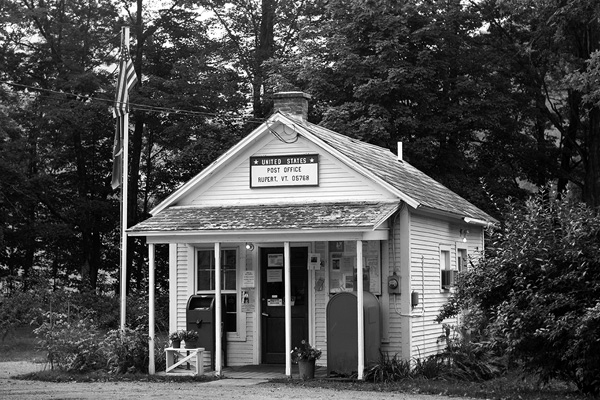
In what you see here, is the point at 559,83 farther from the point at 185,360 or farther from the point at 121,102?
the point at 185,360

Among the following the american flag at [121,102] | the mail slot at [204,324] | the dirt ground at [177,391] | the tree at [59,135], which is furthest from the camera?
the tree at [59,135]

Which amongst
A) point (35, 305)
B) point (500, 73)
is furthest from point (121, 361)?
point (500, 73)

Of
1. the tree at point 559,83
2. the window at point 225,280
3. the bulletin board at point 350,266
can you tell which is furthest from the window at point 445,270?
the tree at point 559,83

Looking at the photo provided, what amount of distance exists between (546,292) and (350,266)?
5004mm

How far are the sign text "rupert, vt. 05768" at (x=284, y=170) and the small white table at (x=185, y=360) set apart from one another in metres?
3.69

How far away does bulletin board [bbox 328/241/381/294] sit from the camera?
18016 millimetres

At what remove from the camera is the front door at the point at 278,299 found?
61.3 ft

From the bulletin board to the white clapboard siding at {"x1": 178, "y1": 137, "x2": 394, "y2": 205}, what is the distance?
97 cm

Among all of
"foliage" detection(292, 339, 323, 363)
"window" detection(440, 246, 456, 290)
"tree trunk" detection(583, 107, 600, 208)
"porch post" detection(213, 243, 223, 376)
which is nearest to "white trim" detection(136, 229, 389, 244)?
"porch post" detection(213, 243, 223, 376)

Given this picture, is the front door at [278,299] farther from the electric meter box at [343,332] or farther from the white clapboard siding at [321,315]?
the electric meter box at [343,332]

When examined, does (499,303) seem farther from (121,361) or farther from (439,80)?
(439,80)

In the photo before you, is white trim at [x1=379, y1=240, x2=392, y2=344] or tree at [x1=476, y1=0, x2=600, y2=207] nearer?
white trim at [x1=379, y1=240, x2=392, y2=344]

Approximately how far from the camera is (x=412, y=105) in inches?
1330

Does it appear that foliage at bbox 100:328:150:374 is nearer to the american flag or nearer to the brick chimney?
the american flag
